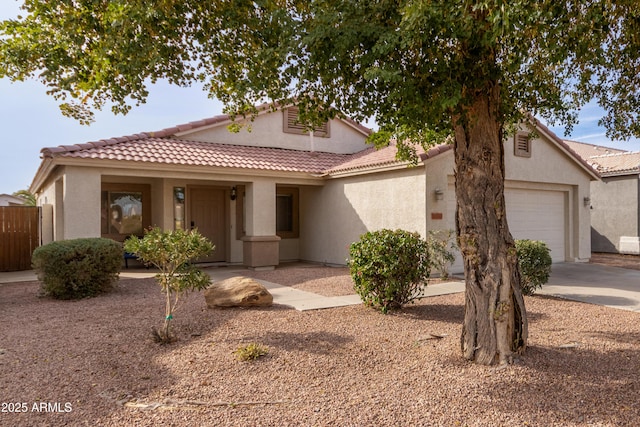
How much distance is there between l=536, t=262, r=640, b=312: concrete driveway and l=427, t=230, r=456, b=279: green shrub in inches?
88.4

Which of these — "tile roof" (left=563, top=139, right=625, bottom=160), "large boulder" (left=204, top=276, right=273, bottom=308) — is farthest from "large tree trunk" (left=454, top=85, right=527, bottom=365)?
"tile roof" (left=563, top=139, right=625, bottom=160)

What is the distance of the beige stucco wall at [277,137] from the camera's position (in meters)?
15.5

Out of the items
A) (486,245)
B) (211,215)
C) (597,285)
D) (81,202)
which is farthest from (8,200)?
(486,245)

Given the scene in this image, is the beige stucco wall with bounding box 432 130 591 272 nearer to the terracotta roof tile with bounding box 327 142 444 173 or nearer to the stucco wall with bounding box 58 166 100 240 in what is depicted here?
the terracotta roof tile with bounding box 327 142 444 173

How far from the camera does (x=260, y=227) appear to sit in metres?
13.5

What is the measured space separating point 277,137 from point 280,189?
193 cm

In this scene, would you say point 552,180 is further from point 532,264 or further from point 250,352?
point 250,352

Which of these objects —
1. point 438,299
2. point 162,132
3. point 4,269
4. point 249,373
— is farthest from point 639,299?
point 4,269

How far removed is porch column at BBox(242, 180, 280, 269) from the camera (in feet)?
43.5

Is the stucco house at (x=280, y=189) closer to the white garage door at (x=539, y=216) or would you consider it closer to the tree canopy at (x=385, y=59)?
the white garage door at (x=539, y=216)

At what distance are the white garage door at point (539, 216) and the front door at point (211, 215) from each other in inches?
364

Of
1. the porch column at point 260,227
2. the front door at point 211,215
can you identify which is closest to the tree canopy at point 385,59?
the porch column at point 260,227

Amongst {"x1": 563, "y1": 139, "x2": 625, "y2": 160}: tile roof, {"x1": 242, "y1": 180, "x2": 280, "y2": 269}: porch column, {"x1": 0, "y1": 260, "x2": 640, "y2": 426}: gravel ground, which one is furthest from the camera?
{"x1": 563, "y1": 139, "x2": 625, "y2": 160}: tile roof

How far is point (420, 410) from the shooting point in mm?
3836
